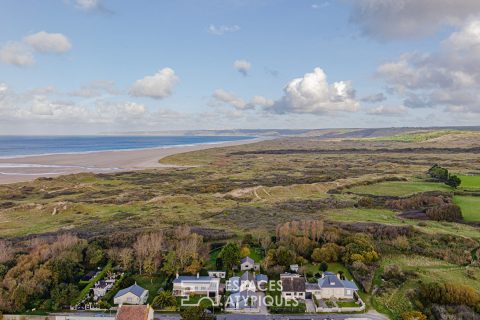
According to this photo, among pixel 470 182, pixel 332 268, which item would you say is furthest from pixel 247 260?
pixel 470 182

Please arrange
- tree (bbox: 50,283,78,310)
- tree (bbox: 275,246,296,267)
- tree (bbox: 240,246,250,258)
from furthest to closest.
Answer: tree (bbox: 240,246,250,258)
tree (bbox: 275,246,296,267)
tree (bbox: 50,283,78,310)

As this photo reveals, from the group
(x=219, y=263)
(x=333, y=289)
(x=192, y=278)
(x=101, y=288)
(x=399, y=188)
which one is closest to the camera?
(x=333, y=289)

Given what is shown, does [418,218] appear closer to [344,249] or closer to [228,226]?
[344,249]

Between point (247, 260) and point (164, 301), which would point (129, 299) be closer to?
point (164, 301)

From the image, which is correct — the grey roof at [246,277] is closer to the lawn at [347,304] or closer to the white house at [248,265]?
the white house at [248,265]

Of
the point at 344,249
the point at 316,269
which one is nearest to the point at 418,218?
the point at 344,249

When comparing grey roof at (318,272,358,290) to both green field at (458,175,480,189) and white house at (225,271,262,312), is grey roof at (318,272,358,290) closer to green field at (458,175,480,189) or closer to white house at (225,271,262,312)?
white house at (225,271,262,312)

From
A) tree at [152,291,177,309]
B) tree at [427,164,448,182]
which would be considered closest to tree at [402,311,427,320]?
tree at [152,291,177,309]
